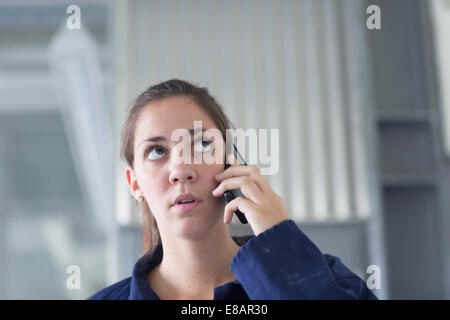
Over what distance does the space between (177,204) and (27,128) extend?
605 centimetres

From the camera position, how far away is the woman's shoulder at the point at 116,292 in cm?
84

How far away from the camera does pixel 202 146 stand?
755mm

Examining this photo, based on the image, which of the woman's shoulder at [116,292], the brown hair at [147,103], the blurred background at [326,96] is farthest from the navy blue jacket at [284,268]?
the blurred background at [326,96]

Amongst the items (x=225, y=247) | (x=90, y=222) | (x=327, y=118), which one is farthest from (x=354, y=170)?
(x=90, y=222)

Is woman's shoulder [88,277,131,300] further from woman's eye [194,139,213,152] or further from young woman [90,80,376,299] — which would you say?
woman's eye [194,139,213,152]

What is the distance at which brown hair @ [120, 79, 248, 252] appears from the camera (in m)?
0.84

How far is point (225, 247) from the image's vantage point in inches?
31.9

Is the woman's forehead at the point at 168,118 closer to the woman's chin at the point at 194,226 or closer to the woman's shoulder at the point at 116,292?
the woman's chin at the point at 194,226

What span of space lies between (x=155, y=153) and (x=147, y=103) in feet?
0.36

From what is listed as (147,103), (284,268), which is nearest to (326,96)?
(147,103)

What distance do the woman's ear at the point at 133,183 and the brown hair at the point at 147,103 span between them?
1cm

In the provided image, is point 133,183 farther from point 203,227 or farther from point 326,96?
point 326,96

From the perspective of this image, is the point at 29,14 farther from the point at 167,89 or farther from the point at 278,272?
the point at 278,272

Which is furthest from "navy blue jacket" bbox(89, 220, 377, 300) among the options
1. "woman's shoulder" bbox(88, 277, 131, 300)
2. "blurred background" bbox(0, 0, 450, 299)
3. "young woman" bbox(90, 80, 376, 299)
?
"blurred background" bbox(0, 0, 450, 299)
